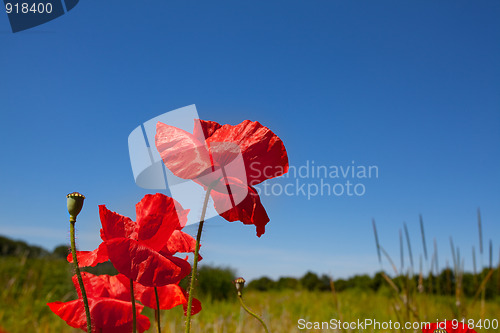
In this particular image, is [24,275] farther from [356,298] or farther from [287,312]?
[356,298]

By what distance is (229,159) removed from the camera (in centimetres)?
59

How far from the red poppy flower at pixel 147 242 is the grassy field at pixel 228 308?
130cm

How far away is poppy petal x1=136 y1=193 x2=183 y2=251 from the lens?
61cm

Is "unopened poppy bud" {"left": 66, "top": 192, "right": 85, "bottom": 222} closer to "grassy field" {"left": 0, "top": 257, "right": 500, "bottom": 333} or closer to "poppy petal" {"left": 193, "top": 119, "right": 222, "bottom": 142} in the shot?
"poppy petal" {"left": 193, "top": 119, "right": 222, "bottom": 142}

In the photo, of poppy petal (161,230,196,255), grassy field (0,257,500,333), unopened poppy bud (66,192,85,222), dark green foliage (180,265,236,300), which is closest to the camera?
unopened poppy bud (66,192,85,222)

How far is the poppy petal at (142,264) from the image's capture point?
22.4 inches

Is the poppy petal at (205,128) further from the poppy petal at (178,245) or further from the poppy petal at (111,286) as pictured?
the poppy petal at (111,286)

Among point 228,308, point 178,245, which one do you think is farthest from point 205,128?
point 228,308

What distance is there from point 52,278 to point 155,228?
520 cm

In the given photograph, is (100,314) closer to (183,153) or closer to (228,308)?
(183,153)

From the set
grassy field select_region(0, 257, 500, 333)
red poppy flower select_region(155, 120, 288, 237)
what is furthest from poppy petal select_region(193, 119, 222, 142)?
grassy field select_region(0, 257, 500, 333)

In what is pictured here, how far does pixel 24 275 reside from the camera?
5.23 m

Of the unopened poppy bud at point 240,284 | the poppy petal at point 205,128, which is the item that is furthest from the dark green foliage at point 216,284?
the poppy petal at point 205,128

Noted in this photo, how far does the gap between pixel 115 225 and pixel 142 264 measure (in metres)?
0.08
